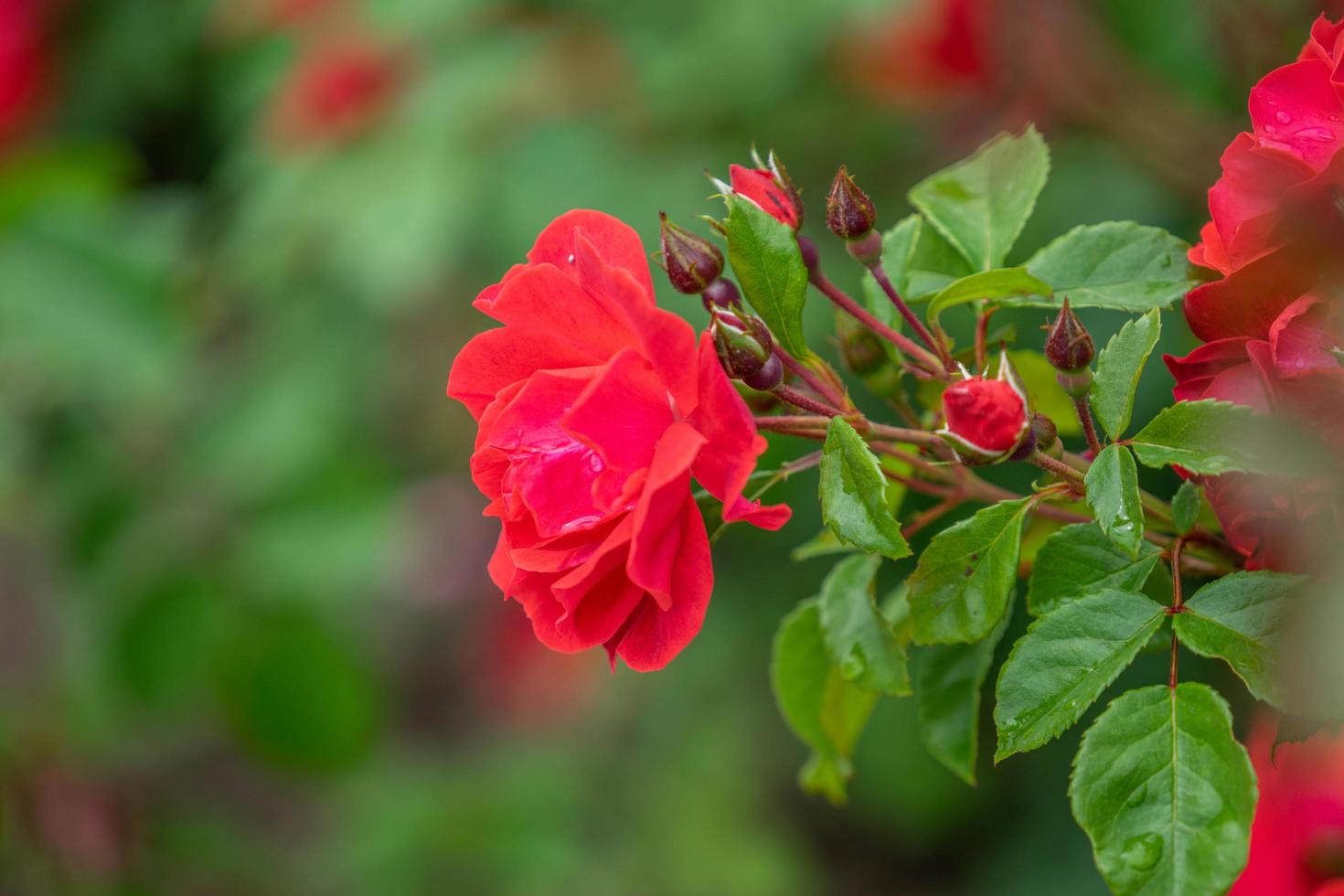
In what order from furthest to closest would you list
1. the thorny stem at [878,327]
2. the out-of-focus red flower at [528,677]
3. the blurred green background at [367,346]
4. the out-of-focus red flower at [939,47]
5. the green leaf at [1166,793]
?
the out-of-focus red flower at [528,677], the out-of-focus red flower at [939,47], the blurred green background at [367,346], the thorny stem at [878,327], the green leaf at [1166,793]

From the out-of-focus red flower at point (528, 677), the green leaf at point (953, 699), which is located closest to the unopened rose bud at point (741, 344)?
the green leaf at point (953, 699)

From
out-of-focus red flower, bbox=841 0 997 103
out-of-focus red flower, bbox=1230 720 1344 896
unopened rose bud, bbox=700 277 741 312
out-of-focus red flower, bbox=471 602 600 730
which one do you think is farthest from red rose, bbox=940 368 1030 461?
out-of-focus red flower, bbox=471 602 600 730

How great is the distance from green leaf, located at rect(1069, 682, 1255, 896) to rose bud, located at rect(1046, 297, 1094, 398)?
0.38ft

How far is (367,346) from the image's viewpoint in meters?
2.01

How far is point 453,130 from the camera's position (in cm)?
163

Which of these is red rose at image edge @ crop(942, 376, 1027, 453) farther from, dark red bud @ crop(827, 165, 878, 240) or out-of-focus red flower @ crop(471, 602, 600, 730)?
out-of-focus red flower @ crop(471, 602, 600, 730)

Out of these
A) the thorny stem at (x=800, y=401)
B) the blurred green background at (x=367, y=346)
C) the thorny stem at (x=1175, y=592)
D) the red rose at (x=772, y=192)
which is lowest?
the blurred green background at (x=367, y=346)

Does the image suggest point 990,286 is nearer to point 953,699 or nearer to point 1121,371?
point 1121,371

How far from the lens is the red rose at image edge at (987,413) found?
0.42 meters

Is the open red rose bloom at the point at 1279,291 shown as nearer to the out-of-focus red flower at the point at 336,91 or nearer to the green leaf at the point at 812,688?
the green leaf at the point at 812,688

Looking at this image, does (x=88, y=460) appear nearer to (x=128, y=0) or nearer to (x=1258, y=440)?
(x=128, y=0)

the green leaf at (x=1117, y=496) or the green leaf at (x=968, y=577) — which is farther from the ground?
the green leaf at (x=1117, y=496)

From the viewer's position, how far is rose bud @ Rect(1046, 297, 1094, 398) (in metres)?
A: 0.46

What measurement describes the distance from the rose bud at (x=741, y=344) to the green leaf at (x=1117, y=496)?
0.40 feet
